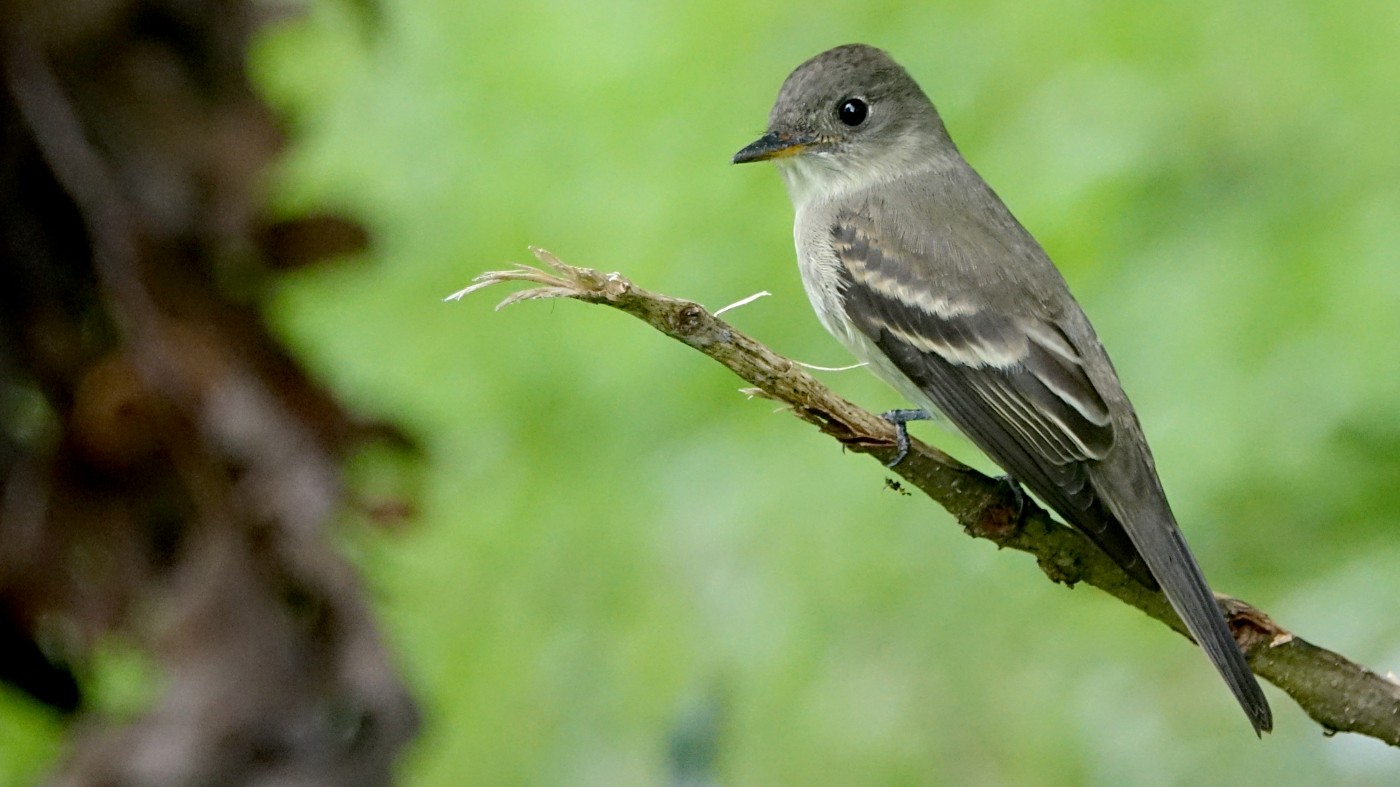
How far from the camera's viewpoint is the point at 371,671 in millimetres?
3725

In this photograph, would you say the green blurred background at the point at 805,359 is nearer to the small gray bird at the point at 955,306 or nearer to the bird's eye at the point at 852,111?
the small gray bird at the point at 955,306

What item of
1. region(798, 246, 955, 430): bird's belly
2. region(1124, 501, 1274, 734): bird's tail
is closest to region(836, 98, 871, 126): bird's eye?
region(798, 246, 955, 430): bird's belly

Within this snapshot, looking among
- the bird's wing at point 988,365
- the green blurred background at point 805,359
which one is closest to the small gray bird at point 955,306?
the bird's wing at point 988,365

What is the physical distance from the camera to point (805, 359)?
5.89m

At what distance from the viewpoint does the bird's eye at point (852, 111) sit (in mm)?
4219

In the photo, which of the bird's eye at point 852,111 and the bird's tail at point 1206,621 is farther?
the bird's eye at point 852,111

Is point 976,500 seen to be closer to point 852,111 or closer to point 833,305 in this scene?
point 833,305

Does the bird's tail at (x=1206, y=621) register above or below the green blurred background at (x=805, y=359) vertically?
below

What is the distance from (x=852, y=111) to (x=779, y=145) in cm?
24

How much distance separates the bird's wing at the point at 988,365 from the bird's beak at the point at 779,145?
380 mm

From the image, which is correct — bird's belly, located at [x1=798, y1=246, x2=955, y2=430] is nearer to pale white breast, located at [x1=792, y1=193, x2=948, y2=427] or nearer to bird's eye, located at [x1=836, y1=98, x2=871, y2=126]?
pale white breast, located at [x1=792, y1=193, x2=948, y2=427]

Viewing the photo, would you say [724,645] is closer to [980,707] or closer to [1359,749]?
[980,707]

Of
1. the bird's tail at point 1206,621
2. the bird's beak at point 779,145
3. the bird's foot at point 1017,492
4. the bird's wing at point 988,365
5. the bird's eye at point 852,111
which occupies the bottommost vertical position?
the bird's tail at point 1206,621

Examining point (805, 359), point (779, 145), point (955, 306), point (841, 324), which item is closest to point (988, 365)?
point (955, 306)
